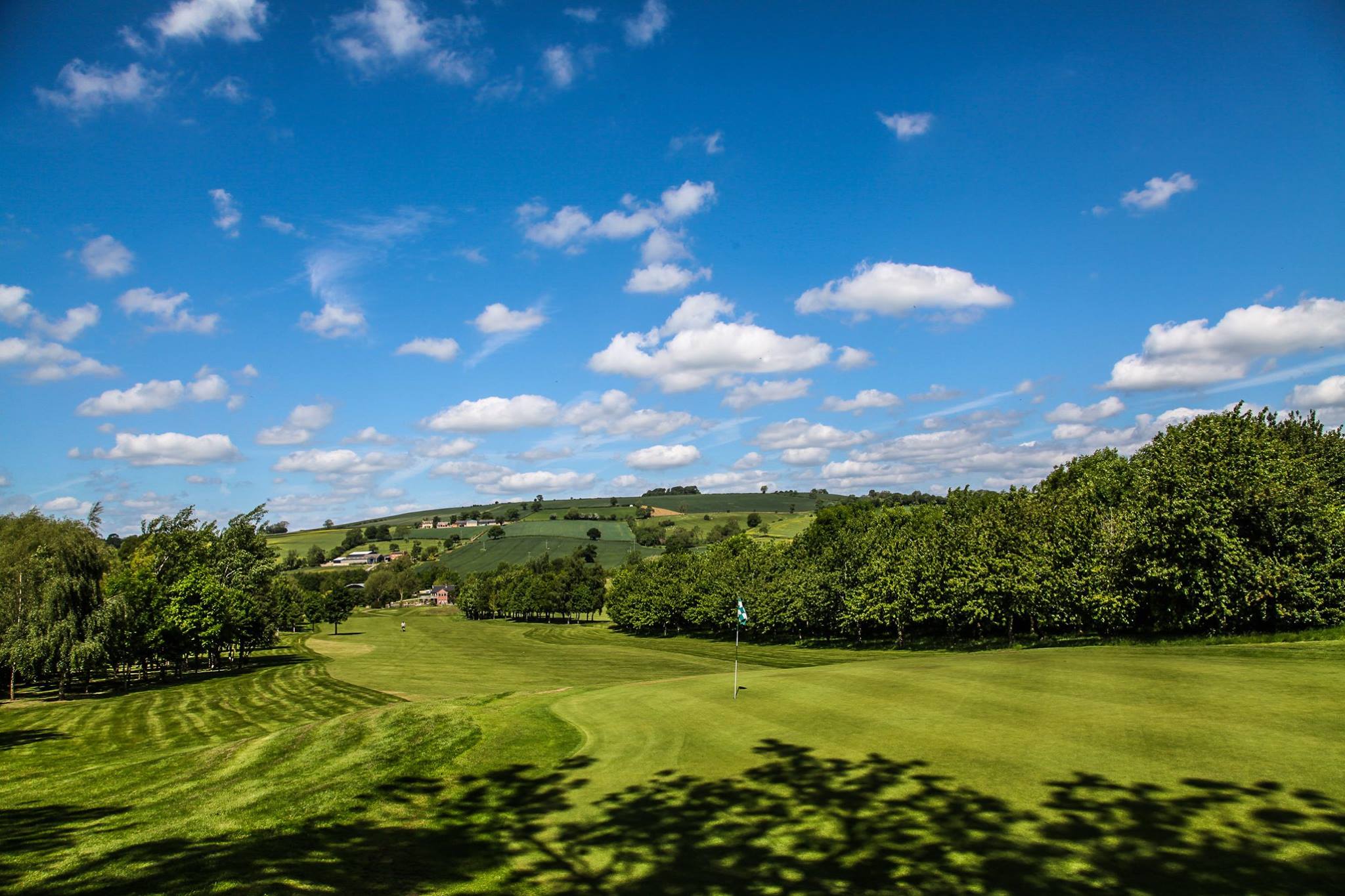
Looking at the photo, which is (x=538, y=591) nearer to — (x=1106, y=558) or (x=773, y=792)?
(x=1106, y=558)

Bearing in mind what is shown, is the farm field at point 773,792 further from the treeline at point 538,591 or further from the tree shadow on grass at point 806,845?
the treeline at point 538,591

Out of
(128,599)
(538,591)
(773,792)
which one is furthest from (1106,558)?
(538,591)

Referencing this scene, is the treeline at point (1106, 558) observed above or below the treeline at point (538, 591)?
above

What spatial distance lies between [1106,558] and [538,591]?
372ft

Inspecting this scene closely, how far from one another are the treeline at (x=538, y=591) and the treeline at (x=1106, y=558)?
52.3 metres

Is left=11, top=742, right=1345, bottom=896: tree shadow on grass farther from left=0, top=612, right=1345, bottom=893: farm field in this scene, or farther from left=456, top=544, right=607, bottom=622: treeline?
left=456, top=544, right=607, bottom=622: treeline

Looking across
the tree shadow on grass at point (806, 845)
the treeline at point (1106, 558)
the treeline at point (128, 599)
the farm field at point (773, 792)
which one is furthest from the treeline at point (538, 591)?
the tree shadow on grass at point (806, 845)

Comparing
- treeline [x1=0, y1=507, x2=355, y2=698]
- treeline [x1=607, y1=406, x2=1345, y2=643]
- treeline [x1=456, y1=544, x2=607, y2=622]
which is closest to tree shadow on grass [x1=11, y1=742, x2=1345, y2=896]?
treeline [x1=607, y1=406, x2=1345, y2=643]

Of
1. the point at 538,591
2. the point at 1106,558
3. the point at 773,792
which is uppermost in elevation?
the point at 1106,558

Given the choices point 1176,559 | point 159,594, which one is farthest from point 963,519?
point 159,594

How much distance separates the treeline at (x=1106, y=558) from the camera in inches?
1390

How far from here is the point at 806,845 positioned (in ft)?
35.3

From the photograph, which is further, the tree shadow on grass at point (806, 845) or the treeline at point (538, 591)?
the treeline at point (538, 591)

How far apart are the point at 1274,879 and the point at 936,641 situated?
5627cm
